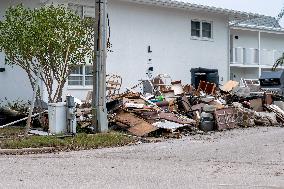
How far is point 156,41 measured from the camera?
84.3 feet

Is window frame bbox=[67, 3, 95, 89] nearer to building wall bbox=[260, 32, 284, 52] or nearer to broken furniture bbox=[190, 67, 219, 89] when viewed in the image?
broken furniture bbox=[190, 67, 219, 89]

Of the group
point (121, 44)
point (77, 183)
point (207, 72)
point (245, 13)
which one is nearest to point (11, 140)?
point (77, 183)

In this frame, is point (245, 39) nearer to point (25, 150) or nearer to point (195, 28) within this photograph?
point (195, 28)

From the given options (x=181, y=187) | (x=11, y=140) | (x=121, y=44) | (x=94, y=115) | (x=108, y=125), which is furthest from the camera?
(x=121, y=44)

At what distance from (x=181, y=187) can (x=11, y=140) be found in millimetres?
7025

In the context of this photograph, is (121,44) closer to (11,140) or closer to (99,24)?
(99,24)

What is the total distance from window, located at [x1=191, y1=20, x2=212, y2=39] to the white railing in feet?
18.1

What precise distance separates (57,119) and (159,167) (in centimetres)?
610

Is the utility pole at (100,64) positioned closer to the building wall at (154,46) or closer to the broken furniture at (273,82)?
the building wall at (154,46)

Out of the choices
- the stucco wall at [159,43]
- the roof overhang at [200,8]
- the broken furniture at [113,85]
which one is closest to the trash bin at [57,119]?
the broken furniture at [113,85]

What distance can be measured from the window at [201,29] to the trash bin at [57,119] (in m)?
13.4

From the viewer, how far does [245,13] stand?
2891cm

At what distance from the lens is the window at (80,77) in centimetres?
2279

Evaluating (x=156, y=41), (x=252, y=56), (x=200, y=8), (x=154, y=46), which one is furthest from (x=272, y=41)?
(x=154, y=46)
